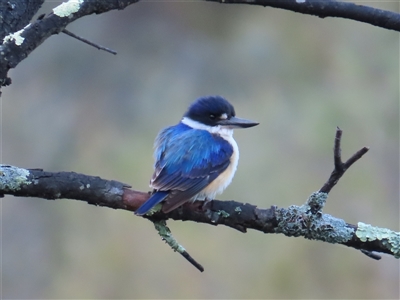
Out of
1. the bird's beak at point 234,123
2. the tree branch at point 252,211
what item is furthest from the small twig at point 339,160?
the bird's beak at point 234,123

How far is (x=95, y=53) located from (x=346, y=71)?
2316 mm

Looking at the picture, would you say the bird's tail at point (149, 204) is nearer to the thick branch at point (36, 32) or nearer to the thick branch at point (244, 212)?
the thick branch at point (244, 212)

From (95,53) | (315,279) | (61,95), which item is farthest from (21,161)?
(315,279)

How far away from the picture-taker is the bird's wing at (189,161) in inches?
94.2

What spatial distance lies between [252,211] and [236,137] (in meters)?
2.90

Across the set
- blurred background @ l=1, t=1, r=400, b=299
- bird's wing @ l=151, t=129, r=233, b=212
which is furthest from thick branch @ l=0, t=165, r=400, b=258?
blurred background @ l=1, t=1, r=400, b=299

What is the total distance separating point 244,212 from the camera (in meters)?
2.01

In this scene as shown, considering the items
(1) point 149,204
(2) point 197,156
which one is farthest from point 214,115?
(1) point 149,204

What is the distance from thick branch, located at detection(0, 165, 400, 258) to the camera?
1963 millimetres

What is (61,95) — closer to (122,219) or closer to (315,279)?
(122,219)

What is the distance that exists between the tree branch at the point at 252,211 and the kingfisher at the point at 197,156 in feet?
0.57

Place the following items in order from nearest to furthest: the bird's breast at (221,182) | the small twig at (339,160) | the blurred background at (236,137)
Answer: the small twig at (339,160), the bird's breast at (221,182), the blurred background at (236,137)

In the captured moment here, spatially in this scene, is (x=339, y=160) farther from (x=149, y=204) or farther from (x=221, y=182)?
(x=221, y=182)

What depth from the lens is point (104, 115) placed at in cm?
526
